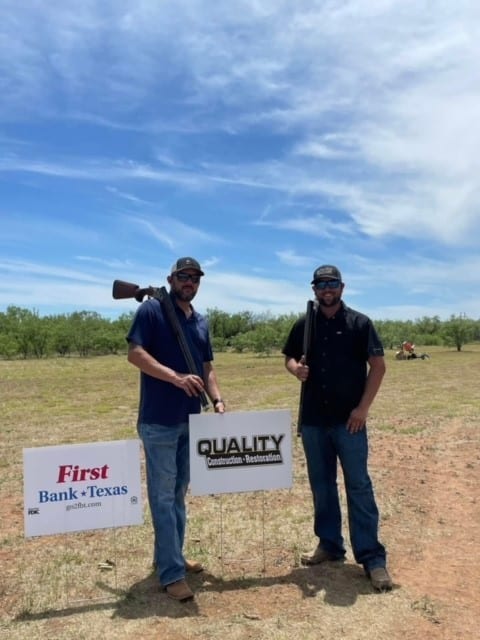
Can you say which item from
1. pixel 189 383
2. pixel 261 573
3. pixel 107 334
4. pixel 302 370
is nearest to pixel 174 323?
pixel 189 383

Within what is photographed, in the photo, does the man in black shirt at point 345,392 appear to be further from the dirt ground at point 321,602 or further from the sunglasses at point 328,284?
the dirt ground at point 321,602

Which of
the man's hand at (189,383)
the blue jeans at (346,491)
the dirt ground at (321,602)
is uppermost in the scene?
the man's hand at (189,383)

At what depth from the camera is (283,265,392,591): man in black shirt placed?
4.36 metres

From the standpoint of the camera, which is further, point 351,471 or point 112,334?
point 112,334

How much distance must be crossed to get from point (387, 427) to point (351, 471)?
763cm

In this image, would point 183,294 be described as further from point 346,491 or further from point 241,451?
point 346,491

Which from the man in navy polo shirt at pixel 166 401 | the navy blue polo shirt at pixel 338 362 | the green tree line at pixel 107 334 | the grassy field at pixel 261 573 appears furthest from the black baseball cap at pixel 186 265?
the green tree line at pixel 107 334

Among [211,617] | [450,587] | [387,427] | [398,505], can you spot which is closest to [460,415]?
[387,427]

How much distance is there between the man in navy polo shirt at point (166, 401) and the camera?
3.99 m

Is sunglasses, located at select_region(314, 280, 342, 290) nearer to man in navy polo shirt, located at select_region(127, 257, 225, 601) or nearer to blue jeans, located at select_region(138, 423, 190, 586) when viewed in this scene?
man in navy polo shirt, located at select_region(127, 257, 225, 601)

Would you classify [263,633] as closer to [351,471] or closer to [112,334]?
[351,471]

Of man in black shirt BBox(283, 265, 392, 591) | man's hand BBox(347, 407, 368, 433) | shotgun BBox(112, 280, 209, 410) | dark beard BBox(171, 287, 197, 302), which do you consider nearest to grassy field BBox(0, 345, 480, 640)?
man in black shirt BBox(283, 265, 392, 591)

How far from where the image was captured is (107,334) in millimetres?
69375

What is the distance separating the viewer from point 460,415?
13391 millimetres
